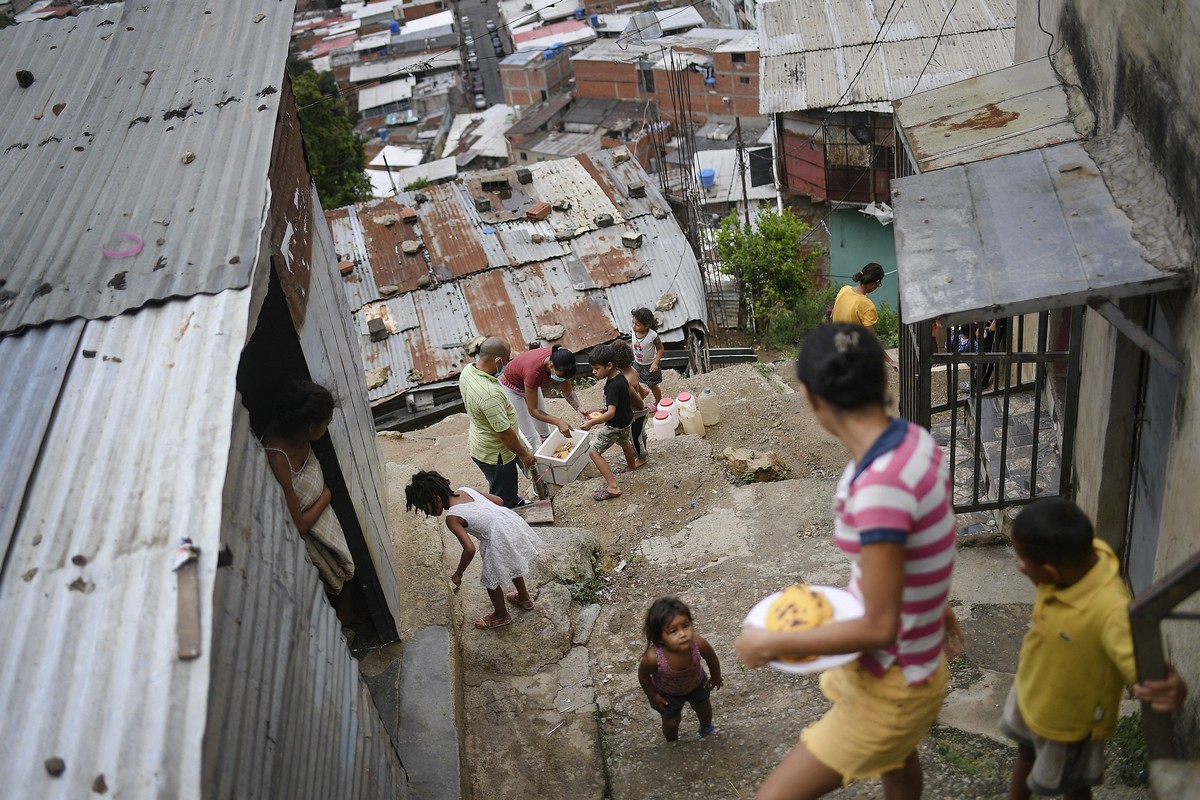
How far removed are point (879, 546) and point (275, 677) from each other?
5.78 feet

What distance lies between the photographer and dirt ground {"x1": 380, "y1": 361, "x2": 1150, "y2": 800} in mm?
4270

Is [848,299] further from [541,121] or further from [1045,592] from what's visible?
[541,121]

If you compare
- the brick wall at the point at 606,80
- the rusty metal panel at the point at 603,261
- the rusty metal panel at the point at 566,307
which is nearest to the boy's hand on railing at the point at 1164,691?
the rusty metal panel at the point at 566,307

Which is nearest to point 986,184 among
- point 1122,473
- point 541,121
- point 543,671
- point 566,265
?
point 1122,473

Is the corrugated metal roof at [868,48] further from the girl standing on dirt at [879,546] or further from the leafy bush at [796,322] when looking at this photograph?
the girl standing on dirt at [879,546]

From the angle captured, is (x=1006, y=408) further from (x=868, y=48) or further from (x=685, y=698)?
(x=868, y=48)

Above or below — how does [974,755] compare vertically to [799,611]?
below

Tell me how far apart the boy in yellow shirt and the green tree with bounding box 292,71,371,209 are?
74.4 ft

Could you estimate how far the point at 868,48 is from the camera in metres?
16.6

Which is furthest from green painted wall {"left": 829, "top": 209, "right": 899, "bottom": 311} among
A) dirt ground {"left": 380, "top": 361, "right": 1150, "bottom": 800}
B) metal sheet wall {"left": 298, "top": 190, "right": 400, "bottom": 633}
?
metal sheet wall {"left": 298, "top": 190, "right": 400, "bottom": 633}

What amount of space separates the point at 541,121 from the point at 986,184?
103 ft

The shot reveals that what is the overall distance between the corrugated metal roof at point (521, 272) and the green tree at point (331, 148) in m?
8.47

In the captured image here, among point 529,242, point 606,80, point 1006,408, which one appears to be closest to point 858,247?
point 529,242

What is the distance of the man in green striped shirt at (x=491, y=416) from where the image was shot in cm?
647
